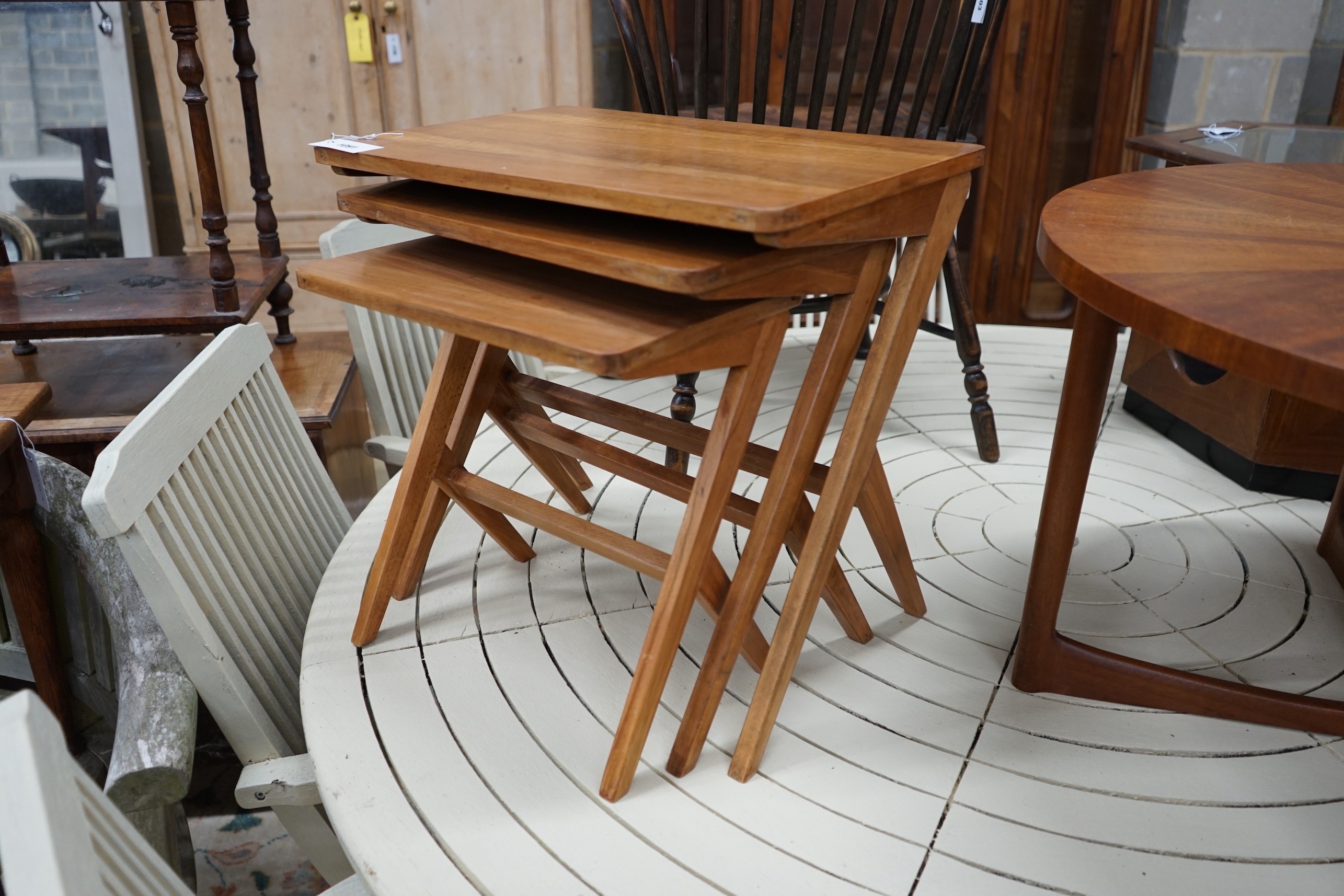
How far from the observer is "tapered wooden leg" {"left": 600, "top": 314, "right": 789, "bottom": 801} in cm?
112

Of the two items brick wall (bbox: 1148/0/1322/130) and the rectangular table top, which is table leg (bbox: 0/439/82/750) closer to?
the rectangular table top

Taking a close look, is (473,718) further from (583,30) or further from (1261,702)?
(583,30)

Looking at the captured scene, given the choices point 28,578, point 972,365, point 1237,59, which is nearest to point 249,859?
point 28,578

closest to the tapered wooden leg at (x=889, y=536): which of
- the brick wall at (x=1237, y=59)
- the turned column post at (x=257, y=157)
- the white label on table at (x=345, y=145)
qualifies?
the white label on table at (x=345, y=145)

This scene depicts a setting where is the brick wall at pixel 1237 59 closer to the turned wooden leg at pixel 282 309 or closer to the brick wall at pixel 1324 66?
the brick wall at pixel 1324 66

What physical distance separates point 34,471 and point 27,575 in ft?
0.54

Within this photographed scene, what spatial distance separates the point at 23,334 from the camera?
210cm

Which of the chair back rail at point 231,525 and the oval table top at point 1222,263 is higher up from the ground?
the oval table top at point 1222,263

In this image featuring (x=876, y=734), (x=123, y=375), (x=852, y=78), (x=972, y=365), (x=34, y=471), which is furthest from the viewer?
(x=123, y=375)

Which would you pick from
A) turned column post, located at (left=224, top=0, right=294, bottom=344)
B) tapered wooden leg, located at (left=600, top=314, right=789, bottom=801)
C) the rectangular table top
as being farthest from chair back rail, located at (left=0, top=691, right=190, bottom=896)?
turned column post, located at (left=224, top=0, right=294, bottom=344)

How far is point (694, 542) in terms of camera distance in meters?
1.12

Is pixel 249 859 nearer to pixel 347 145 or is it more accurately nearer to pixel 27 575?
pixel 27 575

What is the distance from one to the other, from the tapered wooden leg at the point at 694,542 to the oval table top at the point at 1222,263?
346mm

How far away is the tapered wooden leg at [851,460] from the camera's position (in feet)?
3.91
